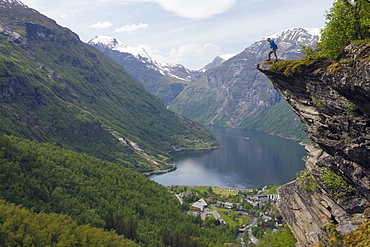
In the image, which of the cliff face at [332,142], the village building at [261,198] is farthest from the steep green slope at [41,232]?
the village building at [261,198]

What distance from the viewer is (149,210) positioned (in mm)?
111625

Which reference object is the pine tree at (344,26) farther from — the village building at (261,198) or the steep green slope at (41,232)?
the village building at (261,198)

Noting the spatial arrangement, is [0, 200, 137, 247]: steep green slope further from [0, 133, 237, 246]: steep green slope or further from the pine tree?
the pine tree

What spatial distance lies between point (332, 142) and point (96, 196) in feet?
304

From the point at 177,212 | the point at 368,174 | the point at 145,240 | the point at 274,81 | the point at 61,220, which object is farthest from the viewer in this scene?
the point at 177,212

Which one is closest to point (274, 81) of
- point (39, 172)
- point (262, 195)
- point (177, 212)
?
point (39, 172)

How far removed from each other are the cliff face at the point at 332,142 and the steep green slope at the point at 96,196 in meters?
61.6

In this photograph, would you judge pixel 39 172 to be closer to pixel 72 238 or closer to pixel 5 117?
pixel 72 238

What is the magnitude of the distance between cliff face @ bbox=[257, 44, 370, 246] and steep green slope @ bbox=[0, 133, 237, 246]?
202 feet

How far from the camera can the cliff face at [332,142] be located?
70.3 ft

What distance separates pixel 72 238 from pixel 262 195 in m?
111

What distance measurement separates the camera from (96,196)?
106062 mm

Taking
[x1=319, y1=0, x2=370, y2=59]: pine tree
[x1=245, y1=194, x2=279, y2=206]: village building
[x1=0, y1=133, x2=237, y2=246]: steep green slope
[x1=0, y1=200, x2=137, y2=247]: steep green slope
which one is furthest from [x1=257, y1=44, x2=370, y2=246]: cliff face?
[x1=245, y1=194, x2=279, y2=206]: village building

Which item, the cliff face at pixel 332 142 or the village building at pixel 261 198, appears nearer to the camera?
the cliff face at pixel 332 142
